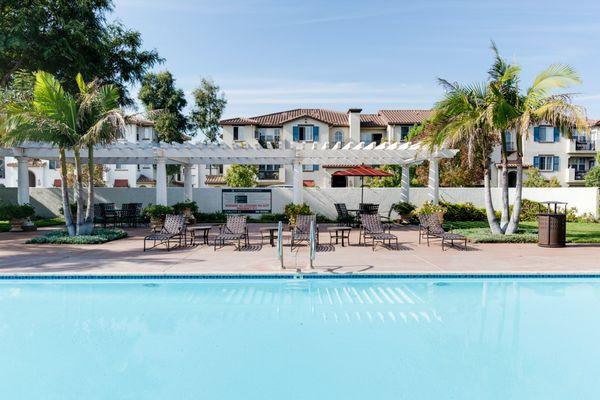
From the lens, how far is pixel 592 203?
2188 centimetres

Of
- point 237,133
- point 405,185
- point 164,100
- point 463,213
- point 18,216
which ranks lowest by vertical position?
point 18,216

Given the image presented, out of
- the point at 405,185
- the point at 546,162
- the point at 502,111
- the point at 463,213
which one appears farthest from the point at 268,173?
the point at 502,111

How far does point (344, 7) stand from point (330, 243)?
9687mm

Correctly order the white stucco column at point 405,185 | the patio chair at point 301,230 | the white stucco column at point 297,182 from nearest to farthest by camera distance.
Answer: the patio chair at point 301,230
the white stucco column at point 297,182
the white stucco column at point 405,185

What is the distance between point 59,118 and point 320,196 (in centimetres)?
1342

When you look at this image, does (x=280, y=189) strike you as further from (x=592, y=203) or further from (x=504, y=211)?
(x=592, y=203)

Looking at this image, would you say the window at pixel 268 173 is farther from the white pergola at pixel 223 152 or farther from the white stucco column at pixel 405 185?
the white pergola at pixel 223 152

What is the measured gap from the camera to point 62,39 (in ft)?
58.6

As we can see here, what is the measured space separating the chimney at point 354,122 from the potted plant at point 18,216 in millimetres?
30112

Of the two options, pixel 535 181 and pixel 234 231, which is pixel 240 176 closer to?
pixel 234 231

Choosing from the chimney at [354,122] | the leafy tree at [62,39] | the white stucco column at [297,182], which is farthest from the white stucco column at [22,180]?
the chimney at [354,122]

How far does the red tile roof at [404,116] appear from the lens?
41.2 meters

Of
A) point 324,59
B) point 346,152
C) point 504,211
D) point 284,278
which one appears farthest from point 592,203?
point 284,278

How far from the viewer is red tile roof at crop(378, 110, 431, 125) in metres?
41.2
